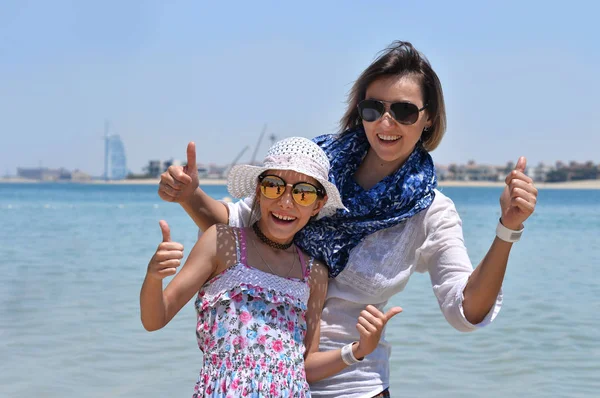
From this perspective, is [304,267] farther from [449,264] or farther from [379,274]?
[449,264]

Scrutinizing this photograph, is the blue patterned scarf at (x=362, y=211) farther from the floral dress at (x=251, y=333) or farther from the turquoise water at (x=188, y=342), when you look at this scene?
the turquoise water at (x=188, y=342)

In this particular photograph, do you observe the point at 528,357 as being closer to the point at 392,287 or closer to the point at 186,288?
the point at 392,287

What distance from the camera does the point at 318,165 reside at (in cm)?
263

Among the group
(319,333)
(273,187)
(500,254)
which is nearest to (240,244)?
(273,187)

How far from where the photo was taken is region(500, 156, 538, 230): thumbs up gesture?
223 centimetres

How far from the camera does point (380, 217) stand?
2.72 m

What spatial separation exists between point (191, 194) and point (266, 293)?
17.5 inches

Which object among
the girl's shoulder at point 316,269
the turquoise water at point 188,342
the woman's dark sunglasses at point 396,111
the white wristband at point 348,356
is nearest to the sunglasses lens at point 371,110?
the woman's dark sunglasses at point 396,111

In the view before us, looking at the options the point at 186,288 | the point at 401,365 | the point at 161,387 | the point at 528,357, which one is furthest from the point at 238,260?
the point at 528,357

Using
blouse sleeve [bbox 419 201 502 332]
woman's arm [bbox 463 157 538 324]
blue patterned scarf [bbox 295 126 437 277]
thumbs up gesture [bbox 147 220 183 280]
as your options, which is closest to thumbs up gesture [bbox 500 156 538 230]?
woman's arm [bbox 463 157 538 324]

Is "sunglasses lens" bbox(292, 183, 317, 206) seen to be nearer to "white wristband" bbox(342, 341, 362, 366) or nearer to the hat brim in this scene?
the hat brim

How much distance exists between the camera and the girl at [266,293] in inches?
95.2

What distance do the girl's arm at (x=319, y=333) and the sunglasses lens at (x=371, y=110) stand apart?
0.53m

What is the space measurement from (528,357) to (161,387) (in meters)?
3.22
